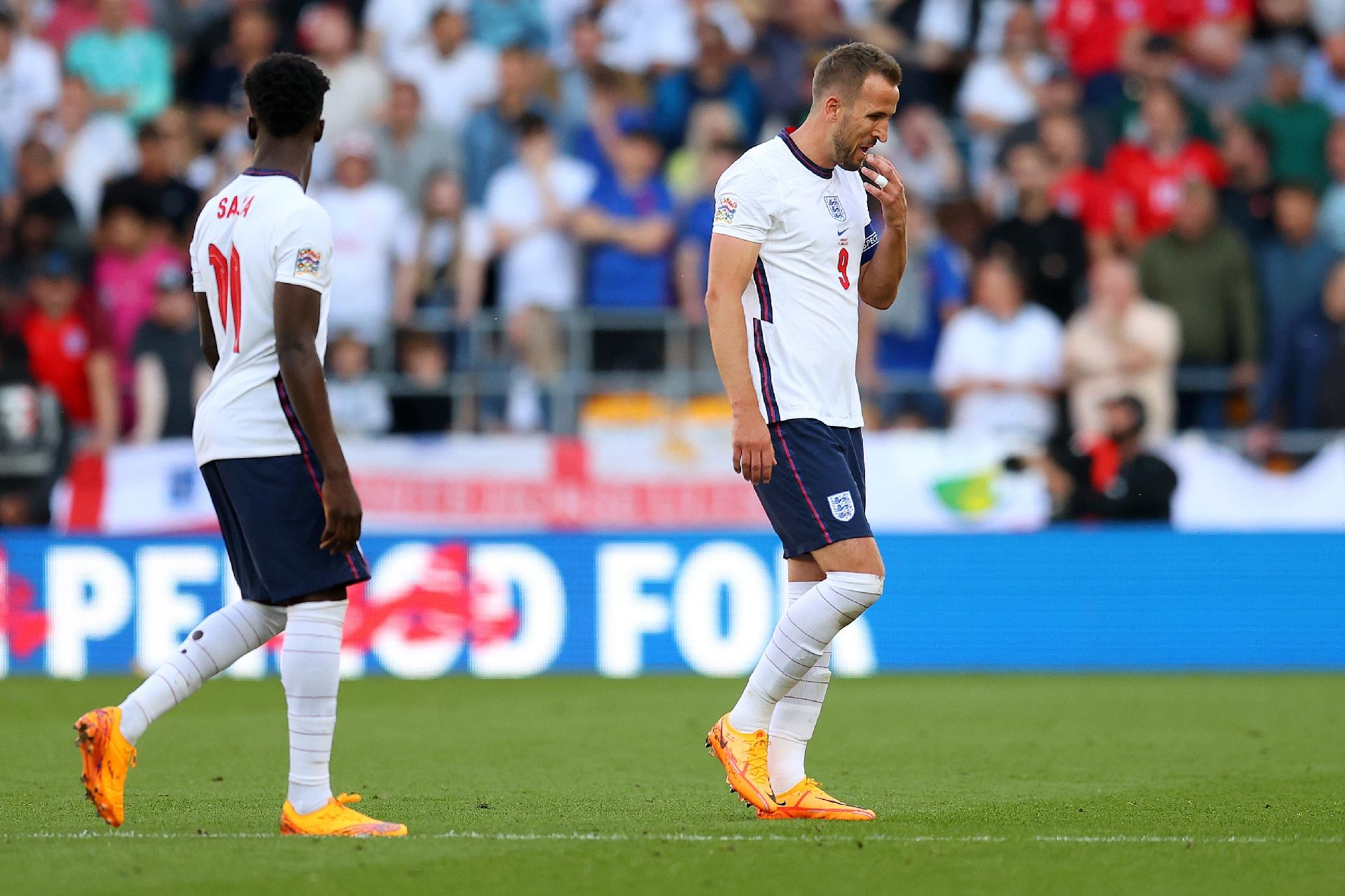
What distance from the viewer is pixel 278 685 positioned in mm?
12617

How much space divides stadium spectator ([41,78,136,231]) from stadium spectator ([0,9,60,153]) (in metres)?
0.19

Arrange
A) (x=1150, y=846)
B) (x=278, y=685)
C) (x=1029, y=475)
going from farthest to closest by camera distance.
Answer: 1. (x=1029, y=475)
2. (x=278, y=685)
3. (x=1150, y=846)

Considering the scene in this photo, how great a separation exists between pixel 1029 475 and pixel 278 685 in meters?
5.54

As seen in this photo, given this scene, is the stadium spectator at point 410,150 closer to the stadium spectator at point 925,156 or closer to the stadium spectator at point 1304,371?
the stadium spectator at point 925,156

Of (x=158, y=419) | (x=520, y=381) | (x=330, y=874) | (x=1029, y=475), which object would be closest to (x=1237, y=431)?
(x=1029, y=475)

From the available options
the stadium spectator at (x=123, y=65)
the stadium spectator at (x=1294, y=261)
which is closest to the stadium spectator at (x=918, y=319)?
the stadium spectator at (x=1294, y=261)

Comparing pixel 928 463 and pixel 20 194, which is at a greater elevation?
pixel 20 194

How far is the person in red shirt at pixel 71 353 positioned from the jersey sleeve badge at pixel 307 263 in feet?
30.9

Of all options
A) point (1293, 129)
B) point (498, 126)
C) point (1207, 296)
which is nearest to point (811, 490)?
point (1207, 296)

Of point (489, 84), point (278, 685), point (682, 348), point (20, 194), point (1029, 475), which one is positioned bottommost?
point (278, 685)

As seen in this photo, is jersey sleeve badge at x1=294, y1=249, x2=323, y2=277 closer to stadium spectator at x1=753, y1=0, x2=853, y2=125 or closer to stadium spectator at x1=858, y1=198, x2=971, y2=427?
stadium spectator at x1=858, y1=198, x2=971, y2=427

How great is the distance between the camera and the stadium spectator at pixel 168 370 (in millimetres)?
14539

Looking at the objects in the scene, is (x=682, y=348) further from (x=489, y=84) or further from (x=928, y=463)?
(x=489, y=84)

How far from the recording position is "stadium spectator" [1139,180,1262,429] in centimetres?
1481
